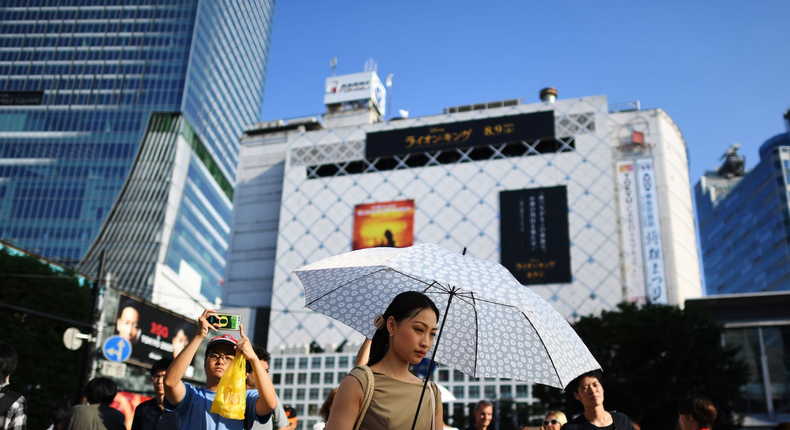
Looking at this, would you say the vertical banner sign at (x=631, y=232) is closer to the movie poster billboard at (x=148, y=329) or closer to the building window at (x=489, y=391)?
the building window at (x=489, y=391)

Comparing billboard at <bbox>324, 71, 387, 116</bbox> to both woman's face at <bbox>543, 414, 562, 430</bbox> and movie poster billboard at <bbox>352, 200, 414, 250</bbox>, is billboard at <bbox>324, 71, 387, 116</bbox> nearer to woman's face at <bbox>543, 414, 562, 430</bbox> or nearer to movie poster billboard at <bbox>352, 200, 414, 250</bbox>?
movie poster billboard at <bbox>352, 200, 414, 250</bbox>

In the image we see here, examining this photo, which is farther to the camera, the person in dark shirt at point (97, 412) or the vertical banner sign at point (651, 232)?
the vertical banner sign at point (651, 232)

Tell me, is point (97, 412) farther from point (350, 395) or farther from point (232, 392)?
point (350, 395)

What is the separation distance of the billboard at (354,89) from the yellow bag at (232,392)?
157ft

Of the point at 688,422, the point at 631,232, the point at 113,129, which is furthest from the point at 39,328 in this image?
the point at 113,129

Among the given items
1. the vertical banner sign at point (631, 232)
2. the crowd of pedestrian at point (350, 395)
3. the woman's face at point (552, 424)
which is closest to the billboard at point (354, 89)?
the vertical banner sign at point (631, 232)

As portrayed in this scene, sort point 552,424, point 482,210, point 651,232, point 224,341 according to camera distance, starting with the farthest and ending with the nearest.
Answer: point 482,210 < point 651,232 < point 552,424 < point 224,341

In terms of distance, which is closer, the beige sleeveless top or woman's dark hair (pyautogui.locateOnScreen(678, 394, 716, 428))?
Answer: the beige sleeveless top

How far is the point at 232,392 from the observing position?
3.34 meters

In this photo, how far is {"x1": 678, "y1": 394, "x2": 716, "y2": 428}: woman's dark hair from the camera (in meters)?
4.23

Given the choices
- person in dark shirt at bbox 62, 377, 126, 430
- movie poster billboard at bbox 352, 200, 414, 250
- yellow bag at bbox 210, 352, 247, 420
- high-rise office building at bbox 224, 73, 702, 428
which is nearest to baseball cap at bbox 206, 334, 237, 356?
yellow bag at bbox 210, 352, 247, 420

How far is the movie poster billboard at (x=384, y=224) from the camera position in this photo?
41219 mm

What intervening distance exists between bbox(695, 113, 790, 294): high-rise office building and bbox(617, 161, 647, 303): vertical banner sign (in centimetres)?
4315

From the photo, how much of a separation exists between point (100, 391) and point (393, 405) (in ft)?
11.4
